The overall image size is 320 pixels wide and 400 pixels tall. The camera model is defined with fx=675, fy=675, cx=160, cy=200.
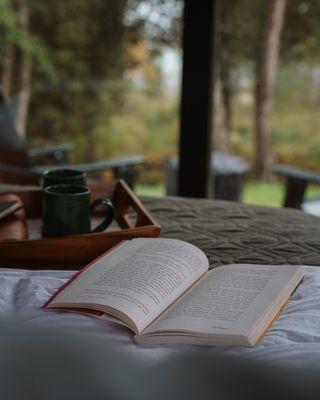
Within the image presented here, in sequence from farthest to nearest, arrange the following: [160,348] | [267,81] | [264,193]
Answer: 1. [264,193]
2. [267,81]
3. [160,348]

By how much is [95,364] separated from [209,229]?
3.10 feet

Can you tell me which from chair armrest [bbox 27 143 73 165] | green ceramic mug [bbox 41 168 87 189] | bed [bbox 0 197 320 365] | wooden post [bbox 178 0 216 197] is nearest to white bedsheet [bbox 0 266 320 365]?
bed [bbox 0 197 320 365]

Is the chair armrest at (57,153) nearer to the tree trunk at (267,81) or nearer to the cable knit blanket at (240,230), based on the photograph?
the tree trunk at (267,81)

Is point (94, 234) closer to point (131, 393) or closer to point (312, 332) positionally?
point (312, 332)

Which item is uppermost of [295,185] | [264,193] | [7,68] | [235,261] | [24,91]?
[7,68]

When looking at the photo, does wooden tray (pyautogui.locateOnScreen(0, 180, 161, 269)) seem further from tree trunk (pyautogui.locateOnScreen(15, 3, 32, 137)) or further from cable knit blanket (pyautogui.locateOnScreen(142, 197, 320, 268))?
tree trunk (pyautogui.locateOnScreen(15, 3, 32, 137))

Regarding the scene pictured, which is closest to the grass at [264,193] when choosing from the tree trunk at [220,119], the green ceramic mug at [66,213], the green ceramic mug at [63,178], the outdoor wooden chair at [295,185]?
the tree trunk at [220,119]

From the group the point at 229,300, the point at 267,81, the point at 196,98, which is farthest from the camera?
the point at 267,81

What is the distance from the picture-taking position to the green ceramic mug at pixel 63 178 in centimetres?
125

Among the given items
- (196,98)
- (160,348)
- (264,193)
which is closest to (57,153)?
(196,98)

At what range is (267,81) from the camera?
2.80 meters

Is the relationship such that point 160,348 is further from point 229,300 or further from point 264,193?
point 264,193

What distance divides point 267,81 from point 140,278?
2048 millimetres

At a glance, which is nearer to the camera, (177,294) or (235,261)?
(177,294)
